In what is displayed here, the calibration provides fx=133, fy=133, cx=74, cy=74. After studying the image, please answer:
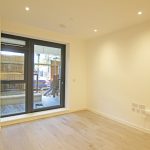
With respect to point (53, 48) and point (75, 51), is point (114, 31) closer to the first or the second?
point (75, 51)

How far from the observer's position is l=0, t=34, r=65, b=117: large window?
363 centimetres

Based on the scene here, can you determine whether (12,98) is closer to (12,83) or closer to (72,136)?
(12,83)

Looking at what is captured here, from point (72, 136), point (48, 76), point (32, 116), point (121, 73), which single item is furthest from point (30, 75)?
point (121, 73)

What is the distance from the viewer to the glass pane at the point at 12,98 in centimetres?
364

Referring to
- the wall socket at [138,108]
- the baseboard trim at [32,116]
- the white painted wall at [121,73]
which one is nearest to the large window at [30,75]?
the baseboard trim at [32,116]

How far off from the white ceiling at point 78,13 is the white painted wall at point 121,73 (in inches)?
14.7

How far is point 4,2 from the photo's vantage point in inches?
95.8

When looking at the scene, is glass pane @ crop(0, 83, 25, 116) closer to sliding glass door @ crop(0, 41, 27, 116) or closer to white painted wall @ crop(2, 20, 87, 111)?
sliding glass door @ crop(0, 41, 27, 116)

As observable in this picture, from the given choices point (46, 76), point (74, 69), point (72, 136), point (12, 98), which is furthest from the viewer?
point (74, 69)

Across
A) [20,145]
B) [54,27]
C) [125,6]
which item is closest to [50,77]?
[54,27]

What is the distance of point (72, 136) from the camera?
2.82 meters

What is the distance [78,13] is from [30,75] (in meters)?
2.22

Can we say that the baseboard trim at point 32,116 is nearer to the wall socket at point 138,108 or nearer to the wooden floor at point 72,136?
the wooden floor at point 72,136

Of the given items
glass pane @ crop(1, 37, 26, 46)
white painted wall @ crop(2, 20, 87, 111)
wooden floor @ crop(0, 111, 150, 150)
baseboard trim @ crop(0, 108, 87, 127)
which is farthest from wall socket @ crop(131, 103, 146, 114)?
glass pane @ crop(1, 37, 26, 46)
